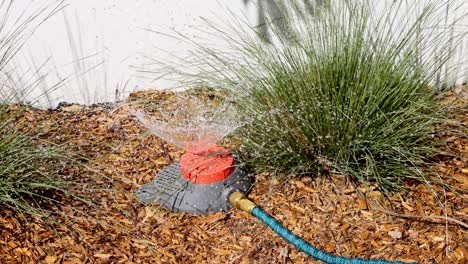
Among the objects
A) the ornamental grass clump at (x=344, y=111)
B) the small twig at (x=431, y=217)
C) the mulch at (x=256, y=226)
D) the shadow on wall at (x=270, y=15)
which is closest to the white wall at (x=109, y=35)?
the shadow on wall at (x=270, y=15)

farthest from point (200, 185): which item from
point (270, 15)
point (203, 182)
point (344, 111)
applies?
point (270, 15)

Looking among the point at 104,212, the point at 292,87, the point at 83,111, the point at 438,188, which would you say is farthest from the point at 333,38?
the point at 83,111

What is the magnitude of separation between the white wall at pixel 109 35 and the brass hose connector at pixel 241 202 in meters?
1.30

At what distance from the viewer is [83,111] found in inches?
164

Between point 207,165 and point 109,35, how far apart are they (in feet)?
4.14

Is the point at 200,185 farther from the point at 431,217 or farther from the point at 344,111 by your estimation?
the point at 431,217

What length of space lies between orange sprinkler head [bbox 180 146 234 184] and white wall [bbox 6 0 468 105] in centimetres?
106

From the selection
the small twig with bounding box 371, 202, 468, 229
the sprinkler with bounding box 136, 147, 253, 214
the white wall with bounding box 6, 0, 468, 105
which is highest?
the white wall with bounding box 6, 0, 468, 105

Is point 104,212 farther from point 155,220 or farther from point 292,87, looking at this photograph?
point 292,87

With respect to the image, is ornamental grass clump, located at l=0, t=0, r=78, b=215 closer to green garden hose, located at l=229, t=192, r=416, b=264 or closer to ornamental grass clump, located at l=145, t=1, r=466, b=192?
green garden hose, located at l=229, t=192, r=416, b=264

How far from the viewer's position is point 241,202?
10.4 feet

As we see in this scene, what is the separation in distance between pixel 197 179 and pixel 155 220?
27 centimetres

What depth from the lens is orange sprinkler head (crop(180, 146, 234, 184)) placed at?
325cm

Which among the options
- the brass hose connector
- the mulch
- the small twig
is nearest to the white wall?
the mulch
